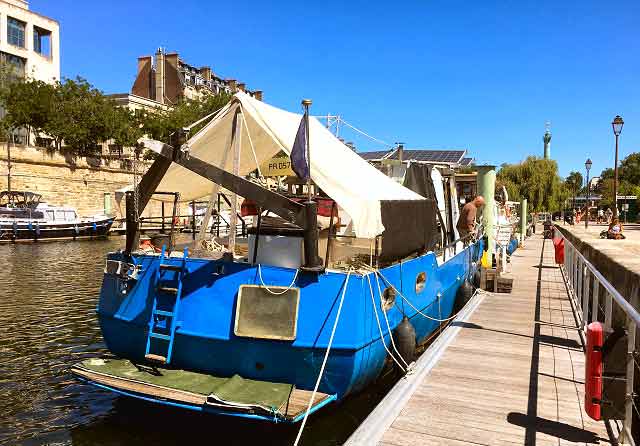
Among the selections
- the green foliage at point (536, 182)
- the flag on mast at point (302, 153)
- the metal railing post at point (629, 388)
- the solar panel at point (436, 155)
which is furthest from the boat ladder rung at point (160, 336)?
the green foliage at point (536, 182)

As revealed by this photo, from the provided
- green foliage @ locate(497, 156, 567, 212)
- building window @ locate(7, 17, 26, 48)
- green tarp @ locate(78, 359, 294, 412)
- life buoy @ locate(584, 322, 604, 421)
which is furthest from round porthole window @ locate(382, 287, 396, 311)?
building window @ locate(7, 17, 26, 48)

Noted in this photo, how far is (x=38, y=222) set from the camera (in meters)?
36.4

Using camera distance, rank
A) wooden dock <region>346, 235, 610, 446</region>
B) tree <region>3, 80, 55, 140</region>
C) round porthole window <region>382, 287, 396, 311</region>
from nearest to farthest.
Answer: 1. wooden dock <region>346, 235, 610, 446</region>
2. round porthole window <region>382, 287, 396, 311</region>
3. tree <region>3, 80, 55, 140</region>

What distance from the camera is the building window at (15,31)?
53312 millimetres

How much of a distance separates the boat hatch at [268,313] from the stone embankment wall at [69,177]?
3831 centimetres

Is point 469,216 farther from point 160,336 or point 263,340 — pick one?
point 160,336

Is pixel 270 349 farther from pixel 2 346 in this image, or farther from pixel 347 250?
pixel 2 346

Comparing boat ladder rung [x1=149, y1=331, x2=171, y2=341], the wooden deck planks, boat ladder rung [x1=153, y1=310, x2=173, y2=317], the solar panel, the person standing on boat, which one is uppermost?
the solar panel

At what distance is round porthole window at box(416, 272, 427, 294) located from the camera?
28.4 ft

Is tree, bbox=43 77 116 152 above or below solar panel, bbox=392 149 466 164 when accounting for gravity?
above

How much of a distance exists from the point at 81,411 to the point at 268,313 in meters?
3.48

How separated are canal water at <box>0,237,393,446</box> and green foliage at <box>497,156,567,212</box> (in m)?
53.1

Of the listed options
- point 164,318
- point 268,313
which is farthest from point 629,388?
point 164,318

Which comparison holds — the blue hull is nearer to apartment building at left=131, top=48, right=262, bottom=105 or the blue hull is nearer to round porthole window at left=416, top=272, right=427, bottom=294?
round porthole window at left=416, top=272, right=427, bottom=294
